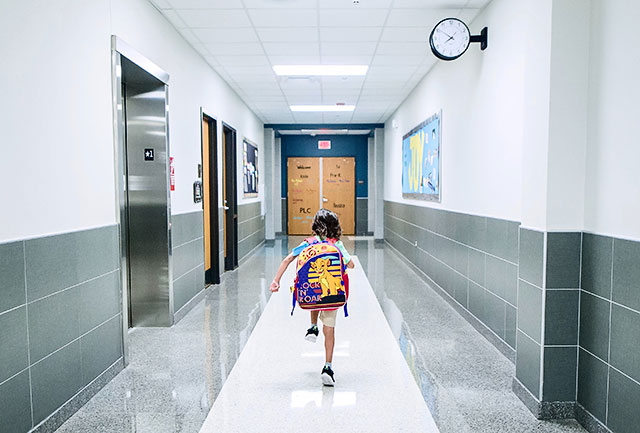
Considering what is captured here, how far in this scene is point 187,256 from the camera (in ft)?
18.1

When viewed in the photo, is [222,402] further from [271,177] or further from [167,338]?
[271,177]

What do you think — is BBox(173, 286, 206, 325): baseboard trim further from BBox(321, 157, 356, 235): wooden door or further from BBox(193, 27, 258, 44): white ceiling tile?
BBox(321, 157, 356, 235): wooden door

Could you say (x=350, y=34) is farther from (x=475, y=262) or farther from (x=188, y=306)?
(x=188, y=306)

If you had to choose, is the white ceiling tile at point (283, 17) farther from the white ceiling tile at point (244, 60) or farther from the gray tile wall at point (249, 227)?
the gray tile wall at point (249, 227)

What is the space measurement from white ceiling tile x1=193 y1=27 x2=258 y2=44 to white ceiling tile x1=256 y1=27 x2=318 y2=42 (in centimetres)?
11

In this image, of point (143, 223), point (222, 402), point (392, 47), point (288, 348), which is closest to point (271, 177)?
point (392, 47)

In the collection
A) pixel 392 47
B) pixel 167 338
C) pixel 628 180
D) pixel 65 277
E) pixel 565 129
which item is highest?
pixel 392 47

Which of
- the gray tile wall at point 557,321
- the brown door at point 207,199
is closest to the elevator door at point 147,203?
the brown door at point 207,199

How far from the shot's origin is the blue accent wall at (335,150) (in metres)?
14.5

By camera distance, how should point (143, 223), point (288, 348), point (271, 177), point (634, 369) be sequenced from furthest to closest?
point (271, 177) → point (143, 223) → point (288, 348) → point (634, 369)

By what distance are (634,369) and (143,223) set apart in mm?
3992

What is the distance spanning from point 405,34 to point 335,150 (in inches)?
364

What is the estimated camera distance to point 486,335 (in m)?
4.42

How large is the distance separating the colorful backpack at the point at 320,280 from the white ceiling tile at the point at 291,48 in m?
3.29
